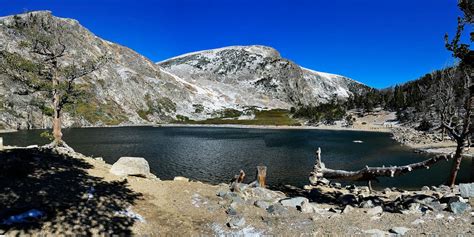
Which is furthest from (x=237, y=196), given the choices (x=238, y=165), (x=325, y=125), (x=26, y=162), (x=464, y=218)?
(x=325, y=125)

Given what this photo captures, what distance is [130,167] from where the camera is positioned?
24.1 meters

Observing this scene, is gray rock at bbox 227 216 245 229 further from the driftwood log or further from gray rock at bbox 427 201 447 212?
the driftwood log

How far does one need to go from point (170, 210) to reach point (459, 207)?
51.2 feet

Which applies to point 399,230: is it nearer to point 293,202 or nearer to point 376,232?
point 376,232

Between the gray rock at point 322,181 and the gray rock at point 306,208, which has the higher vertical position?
the gray rock at point 306,208

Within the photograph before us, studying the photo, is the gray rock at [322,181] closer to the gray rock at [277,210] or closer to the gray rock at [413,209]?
the gray rock at [413,209]

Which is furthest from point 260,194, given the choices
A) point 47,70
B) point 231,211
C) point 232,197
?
point 47,70

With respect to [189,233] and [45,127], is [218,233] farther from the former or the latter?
[45,127]

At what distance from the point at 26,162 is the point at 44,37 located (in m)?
18.7

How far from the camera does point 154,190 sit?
2109 cm

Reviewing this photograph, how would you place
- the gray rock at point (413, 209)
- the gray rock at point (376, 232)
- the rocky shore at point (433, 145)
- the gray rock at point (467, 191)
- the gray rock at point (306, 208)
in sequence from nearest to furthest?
the gray rock at point (376, 232), the gray rock at point (413, 209), the gray rock at point (467, 191), the gray rock at point (306, 208), the rocky shore at point (433, 145)

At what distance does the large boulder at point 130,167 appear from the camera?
23.6 metres

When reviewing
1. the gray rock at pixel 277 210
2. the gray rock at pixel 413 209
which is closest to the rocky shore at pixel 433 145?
the gray rock at pixel 413 209

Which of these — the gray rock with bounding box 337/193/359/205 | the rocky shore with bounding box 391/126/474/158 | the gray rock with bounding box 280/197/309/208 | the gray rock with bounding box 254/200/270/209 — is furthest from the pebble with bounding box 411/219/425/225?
the rocky shore with bounding box 391/126/474/158
